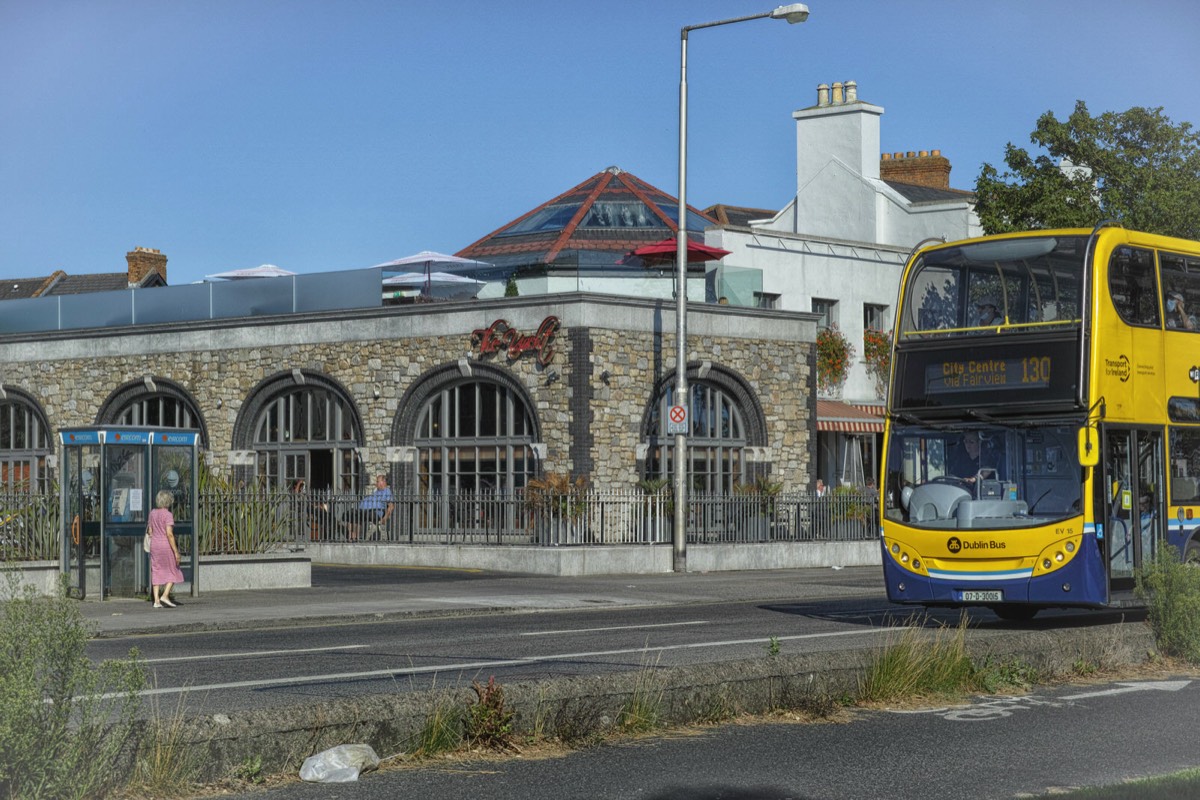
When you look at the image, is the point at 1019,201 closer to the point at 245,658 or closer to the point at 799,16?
the point at 799,16

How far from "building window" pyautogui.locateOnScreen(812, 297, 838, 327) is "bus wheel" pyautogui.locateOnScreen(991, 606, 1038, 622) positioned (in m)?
26.1

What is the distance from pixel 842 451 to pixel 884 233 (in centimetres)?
1098

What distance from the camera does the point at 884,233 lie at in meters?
52.0

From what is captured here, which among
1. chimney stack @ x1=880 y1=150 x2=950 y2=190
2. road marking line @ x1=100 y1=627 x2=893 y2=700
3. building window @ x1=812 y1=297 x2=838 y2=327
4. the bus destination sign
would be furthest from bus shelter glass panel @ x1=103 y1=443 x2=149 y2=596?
chimney stack @ x1=880 y1=150 x2=950 y2=190

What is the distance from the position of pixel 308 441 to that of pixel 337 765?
29.4m

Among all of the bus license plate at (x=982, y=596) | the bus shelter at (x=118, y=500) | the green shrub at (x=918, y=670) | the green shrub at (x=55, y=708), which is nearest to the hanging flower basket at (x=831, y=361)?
the bus shelter at (x=118, y=500)

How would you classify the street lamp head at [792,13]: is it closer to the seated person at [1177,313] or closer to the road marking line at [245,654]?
the seated person at [1177,313]

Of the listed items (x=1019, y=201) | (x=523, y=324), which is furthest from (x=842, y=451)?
(x=523, y=324)

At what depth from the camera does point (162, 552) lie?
21281 millimetres

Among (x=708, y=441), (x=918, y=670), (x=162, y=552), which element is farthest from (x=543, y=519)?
(x=918, y=670)

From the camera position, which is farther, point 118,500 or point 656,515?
point 656,515

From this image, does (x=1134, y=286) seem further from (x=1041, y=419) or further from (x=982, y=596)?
(x=982, y=596)

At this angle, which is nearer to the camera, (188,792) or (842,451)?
(188,792)

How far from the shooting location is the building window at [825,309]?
149ft
